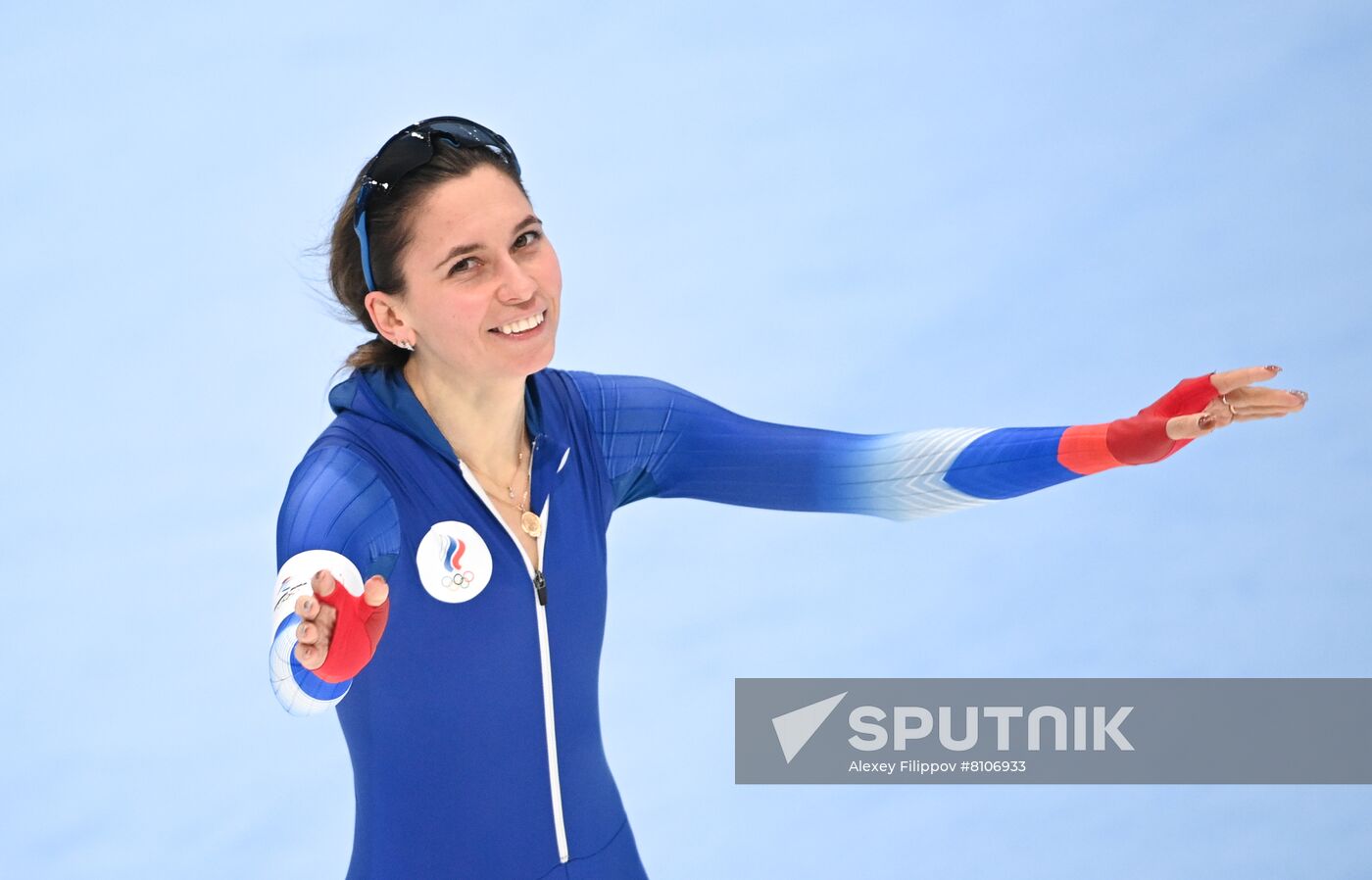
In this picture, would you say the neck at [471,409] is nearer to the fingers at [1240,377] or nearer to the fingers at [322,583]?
the fingers at [322,583]

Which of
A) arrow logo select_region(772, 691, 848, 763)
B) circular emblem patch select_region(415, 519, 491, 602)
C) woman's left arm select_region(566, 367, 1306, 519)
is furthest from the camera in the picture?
arrow logo select_region(772, 691, 848, 763)

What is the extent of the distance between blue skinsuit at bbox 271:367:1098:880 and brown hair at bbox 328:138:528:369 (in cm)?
9

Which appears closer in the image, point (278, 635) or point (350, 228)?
point (278, 635)

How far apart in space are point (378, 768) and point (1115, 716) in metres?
2.64

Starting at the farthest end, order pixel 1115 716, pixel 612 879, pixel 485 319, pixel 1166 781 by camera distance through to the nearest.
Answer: pixel 1166 781 → pixel 1115 716 → pixel 612 879 → pixel 485 319

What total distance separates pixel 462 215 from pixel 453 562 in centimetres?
53

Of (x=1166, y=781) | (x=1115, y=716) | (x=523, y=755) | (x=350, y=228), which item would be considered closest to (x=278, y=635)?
(x=523, y=755)

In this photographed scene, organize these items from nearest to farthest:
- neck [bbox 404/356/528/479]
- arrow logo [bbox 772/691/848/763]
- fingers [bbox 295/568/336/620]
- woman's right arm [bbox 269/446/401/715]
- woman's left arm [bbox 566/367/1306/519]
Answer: fingers [bbox 295/568/336/620] → woman's right arm [bbox 269/446/401/715] → neck [bbox 404/356/528/479] → woman's left arm [bbox 566/367/1306/519] → arrow logo [bbox 772/691/848/763]

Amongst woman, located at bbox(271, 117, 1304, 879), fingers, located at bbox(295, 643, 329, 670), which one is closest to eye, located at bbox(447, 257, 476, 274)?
woman, located at bbox(271, 117, 1304, 879)

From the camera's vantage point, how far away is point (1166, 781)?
17.8ft

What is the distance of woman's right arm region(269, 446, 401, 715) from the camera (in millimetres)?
2602

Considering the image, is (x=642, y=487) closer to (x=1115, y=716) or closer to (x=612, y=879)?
(x=612, y=879)

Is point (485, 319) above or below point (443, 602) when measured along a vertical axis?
above

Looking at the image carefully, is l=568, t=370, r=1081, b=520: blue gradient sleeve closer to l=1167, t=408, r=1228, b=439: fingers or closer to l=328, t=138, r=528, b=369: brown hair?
l=1167, t=408, r=1228, b=439: fingers
